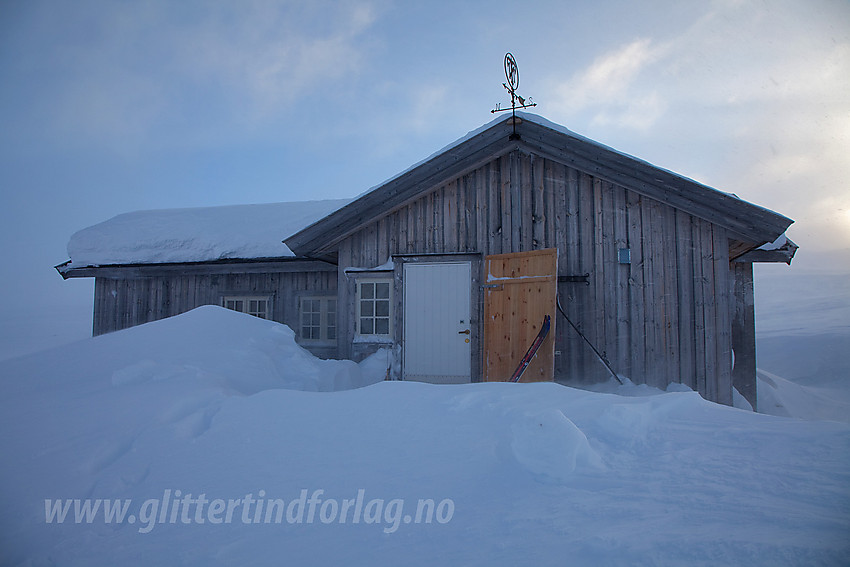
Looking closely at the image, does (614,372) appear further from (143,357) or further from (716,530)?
(143,357)

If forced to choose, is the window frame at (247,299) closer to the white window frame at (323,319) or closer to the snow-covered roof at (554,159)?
the white window frame at (323,319)

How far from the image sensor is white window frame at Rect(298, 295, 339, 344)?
10266 millimetres

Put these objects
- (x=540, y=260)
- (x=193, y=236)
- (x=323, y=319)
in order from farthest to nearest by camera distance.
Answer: (x=193, y=236)
(x=323, y=319)
(x=540, y=260)

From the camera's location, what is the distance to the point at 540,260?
272 inches

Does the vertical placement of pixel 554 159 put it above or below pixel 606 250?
above

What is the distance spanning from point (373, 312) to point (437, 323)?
1206 millimetres

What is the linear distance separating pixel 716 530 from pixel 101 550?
2835 mm

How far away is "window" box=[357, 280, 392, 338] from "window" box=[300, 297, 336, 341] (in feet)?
7.97

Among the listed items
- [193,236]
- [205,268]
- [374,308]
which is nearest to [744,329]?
[374,308]

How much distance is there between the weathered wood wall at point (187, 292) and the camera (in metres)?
10.5

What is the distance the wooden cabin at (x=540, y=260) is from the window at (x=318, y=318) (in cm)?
223

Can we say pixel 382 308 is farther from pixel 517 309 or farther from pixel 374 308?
pixel 517 309

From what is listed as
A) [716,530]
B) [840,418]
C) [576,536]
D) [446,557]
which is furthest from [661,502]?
[840,418]

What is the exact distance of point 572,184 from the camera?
7258 mm
